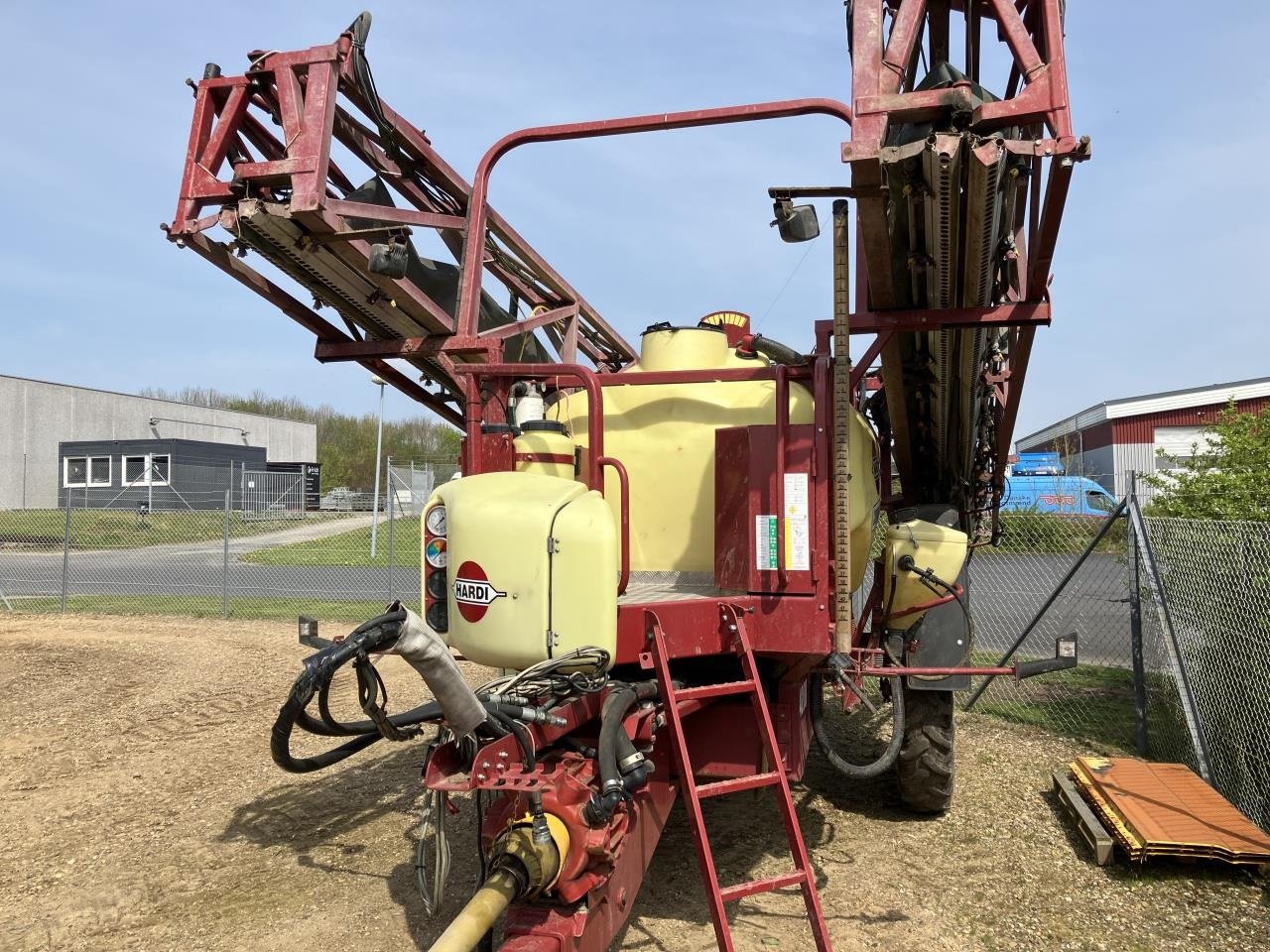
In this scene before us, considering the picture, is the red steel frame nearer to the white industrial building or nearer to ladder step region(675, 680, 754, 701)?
ladder step region(675, 680, 754, 701)

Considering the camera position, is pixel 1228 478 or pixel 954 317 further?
pixel 1228 478

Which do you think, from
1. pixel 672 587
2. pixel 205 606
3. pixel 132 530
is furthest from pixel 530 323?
pixel 132 530

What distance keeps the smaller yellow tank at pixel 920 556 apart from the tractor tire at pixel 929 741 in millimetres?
639

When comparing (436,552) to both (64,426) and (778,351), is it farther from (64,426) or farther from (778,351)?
(64,426)

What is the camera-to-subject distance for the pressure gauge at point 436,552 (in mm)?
3225

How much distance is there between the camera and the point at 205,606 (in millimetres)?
13734

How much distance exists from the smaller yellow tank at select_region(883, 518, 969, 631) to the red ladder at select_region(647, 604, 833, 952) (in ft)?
4.39

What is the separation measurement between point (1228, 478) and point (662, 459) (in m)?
4.71

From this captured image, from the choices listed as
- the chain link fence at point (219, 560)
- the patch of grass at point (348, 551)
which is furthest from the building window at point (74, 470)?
the patch of grass at point (348, 551)

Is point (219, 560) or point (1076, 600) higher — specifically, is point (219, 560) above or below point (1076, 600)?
below

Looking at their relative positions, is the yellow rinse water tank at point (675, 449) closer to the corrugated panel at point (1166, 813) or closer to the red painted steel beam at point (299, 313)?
the red painted steel beam at point (299, 313)

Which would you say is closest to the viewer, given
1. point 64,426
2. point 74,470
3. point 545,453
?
point 545,453

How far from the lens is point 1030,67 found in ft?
9.27

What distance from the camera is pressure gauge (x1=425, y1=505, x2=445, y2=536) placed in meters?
3.21
